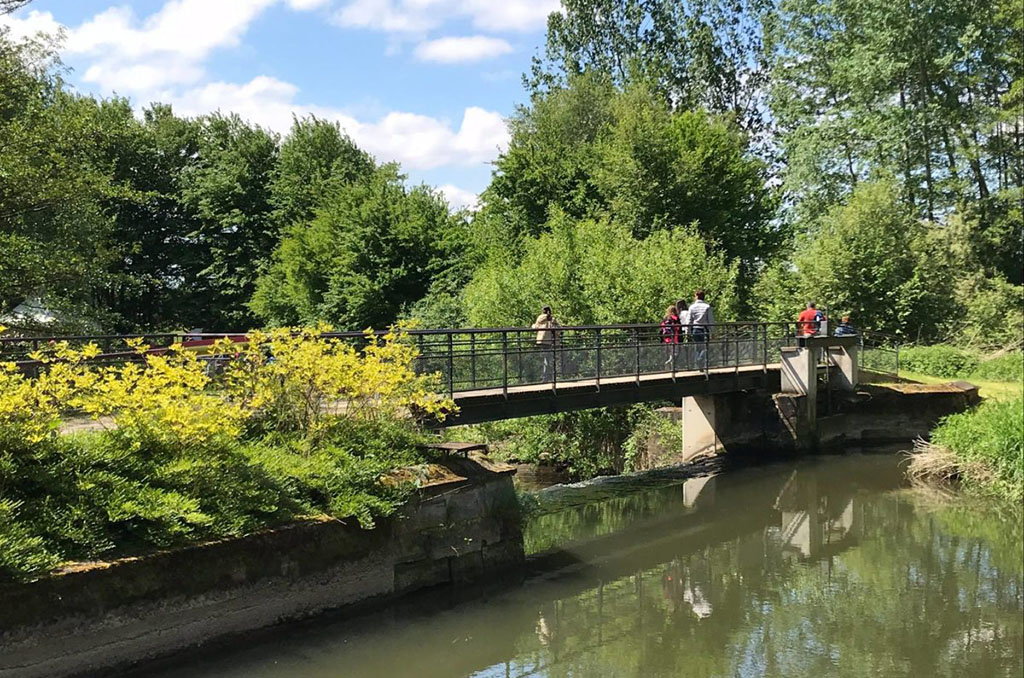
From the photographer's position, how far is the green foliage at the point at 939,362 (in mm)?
23672

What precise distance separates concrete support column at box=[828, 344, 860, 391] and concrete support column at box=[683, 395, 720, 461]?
3.60m

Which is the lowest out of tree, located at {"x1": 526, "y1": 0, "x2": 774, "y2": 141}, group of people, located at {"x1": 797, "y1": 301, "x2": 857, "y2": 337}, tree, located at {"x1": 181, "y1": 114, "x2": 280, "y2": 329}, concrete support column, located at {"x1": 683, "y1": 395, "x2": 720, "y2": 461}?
concrete support column, located at {"x1": 683, "y1": 395, "x2": 720, "y2": 461}

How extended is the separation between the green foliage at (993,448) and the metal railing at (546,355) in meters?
4.68

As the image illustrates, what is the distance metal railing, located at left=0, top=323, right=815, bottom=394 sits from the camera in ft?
38.1

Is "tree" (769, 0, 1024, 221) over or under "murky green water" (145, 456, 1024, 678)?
over

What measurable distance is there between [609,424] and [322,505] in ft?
40.1

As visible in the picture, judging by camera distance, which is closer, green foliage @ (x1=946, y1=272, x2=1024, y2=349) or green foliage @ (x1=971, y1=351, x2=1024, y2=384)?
green foliage @ (x1=971, y1=351, x2=1024, y2=384)

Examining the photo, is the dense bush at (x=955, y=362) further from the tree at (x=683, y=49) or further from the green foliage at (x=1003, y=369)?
the tree at (x=683, y=49)

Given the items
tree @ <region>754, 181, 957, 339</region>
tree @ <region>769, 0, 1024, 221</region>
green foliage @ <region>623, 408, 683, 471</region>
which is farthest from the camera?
tree @ <region>769, 0, 1024, 221</region>

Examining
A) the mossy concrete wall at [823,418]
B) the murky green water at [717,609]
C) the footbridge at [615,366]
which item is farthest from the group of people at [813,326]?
the murky green water at [717,609]

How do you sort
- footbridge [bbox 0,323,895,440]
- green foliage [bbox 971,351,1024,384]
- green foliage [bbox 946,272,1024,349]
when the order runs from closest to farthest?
footbridge [bbox 0,323,895,440] → green foliage [bbox 971,351,1024,384] → green foliage [bbox 946,272,1024,349]

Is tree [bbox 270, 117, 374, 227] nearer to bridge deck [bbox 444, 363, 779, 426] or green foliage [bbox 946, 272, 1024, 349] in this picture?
bridge deck [bbox 444, 363, 779, 426]

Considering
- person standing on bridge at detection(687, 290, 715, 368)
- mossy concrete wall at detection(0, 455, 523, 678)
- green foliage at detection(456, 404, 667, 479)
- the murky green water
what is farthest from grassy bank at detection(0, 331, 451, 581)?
green foliage at detection(456, 404, 667, 479)

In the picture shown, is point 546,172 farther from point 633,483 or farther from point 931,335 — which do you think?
point 633,483
